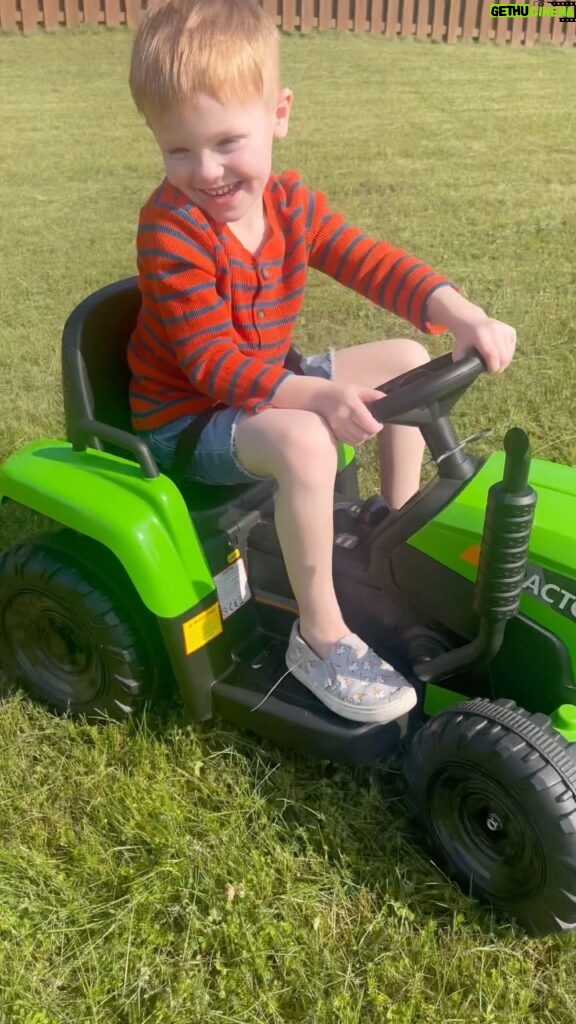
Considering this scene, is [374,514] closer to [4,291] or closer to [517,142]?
[4,291]

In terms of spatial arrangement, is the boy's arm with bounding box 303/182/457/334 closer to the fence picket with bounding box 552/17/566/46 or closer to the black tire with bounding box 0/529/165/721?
the black tire with bounding box 0/529/165/721

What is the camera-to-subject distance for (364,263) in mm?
2146

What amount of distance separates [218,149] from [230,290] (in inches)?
10.9

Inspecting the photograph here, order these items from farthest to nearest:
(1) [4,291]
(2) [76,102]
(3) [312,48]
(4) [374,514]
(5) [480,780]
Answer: (3) [312,48] < (2) [76,102] < (1) [4,291] < (4) [374,514] < (5) [480,780]

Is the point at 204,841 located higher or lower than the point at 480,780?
lower

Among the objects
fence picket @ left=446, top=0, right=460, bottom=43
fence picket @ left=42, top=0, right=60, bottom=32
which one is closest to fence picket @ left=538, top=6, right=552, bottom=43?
fence picket @ left=446, top=0, right=460, bottom=43

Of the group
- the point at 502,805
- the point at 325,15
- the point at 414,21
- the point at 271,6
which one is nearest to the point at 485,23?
the point at 414,21

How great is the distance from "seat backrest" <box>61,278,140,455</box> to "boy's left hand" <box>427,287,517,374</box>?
2.33 ft

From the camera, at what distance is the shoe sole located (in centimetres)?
181

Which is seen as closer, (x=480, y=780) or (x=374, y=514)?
(x=480, y=780)

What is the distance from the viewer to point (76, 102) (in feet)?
29.6

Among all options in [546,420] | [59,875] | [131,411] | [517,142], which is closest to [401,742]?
[59,875]

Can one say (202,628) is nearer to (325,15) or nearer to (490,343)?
(490,343)

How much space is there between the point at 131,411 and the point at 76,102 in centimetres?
793
